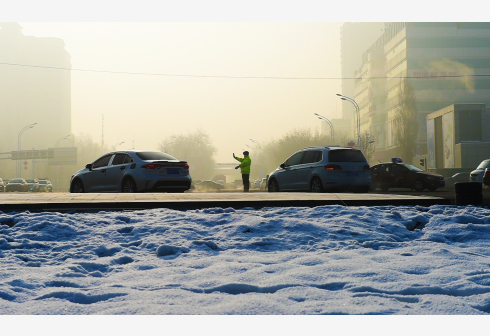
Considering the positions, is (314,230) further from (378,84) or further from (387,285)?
(378,84)

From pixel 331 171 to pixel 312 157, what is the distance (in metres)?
1.01

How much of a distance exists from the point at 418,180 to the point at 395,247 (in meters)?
18.4

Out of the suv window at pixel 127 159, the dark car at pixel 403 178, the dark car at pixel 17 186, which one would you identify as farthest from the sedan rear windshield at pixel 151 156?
the dark car at pixel 17 186

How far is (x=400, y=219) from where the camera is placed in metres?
8.45

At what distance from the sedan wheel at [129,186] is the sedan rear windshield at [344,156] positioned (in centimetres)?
553

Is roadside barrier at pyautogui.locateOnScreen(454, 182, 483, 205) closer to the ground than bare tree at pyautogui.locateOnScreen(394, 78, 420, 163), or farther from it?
closer to the ground

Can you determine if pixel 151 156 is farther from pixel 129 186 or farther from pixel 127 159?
pixel 129 186

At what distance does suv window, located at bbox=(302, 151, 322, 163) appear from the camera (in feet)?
53.6

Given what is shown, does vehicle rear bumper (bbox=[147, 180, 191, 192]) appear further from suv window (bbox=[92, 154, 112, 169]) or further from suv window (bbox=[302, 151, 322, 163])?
suv window (bbox=[302, 151, 322, 163])

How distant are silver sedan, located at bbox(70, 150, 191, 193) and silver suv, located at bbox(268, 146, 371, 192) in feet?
11.1

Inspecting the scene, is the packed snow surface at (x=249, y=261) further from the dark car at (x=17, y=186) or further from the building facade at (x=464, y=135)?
the dark car at (x=17, y=186)

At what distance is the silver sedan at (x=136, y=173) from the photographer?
15.1m

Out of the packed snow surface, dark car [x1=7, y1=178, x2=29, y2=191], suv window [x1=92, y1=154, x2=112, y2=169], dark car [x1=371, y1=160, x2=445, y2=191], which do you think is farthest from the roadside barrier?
dark car [x1=7, y1=178, x2=29, y2=191]

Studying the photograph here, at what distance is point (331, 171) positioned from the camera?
51.8 ft
